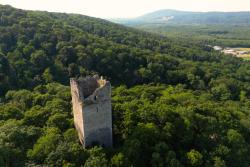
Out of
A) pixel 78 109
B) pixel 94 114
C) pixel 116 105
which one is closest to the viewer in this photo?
pixel 94 114

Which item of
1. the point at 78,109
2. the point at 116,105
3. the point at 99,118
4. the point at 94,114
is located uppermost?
the point at 78,109

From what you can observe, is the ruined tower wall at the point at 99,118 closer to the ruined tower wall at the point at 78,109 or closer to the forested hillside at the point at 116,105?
the ruined tower wall at the point at 78,109

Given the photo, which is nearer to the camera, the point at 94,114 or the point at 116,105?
the point at 94,114

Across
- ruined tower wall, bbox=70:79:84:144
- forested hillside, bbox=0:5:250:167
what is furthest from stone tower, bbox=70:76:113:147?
forested hillside, bbox=0:5:250:167

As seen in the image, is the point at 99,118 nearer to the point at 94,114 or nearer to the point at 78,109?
the point at 94,114

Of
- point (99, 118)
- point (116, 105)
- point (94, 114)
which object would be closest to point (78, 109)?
point (94, 114)

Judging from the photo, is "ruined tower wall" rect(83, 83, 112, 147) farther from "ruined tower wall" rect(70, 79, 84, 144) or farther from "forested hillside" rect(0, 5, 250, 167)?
"forested hillside" rect(0, 5, 250, 167)

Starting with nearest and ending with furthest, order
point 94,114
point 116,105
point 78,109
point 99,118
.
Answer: point 94,114 → point 99,118 → point 78,109 → point 116,105

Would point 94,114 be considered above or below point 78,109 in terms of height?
below
